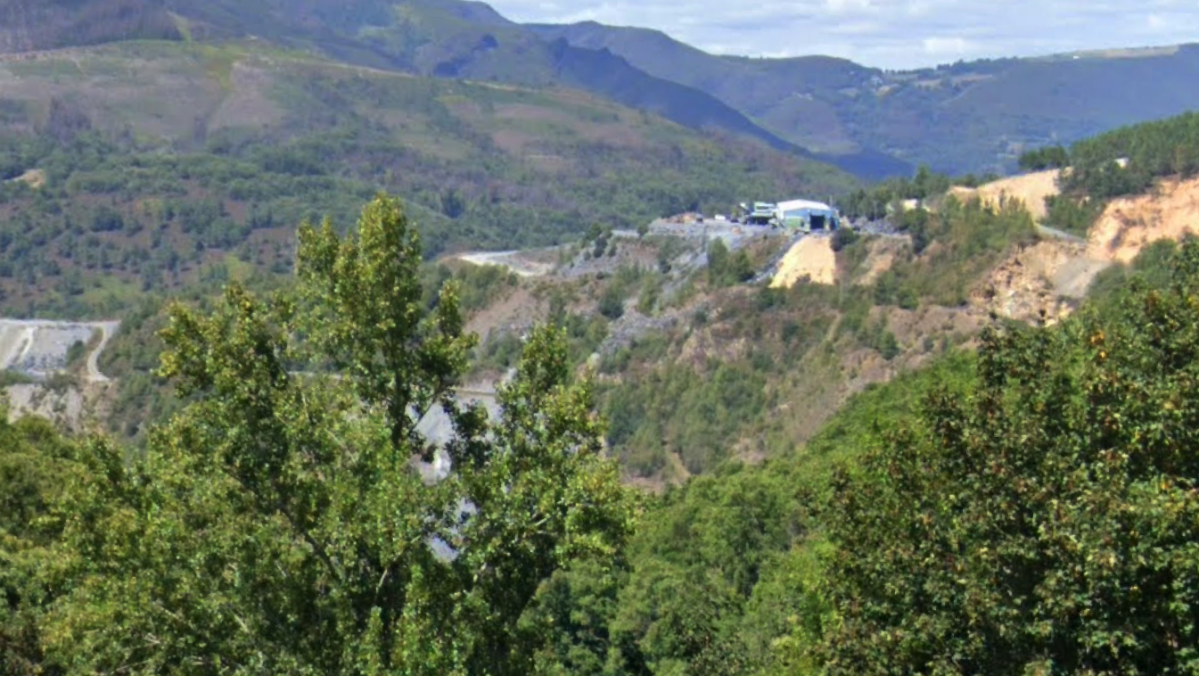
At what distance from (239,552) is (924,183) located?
116m

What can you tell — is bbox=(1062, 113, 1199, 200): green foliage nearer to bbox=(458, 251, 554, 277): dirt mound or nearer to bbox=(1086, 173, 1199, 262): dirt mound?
bbox=(1086, 173, 1199, 262): dirt mound

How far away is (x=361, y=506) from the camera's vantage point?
17.0 metres

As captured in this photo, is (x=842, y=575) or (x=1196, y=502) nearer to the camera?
(x=1196, y=502)

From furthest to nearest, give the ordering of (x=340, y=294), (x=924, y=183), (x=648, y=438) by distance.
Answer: (x=924, y=183), (x=648, y=438), (x=340, y=294)

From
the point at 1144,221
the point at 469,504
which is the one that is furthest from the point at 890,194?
the point at 469,504

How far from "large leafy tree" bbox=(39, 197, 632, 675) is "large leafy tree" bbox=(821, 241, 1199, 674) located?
9.69ft

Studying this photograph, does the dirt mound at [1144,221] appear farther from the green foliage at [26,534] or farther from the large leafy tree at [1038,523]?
the large leafy tree at [1038,523]

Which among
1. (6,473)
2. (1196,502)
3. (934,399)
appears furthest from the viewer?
(6,473)

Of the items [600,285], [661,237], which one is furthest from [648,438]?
[661,237]

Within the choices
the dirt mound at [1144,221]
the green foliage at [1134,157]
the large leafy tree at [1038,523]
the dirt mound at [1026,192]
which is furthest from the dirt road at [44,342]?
the large leafy tree at [1038,523]

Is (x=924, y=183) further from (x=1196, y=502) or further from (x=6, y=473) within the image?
(x=1196, y=502)

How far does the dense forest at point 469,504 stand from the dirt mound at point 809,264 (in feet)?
291

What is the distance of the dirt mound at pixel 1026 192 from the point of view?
111719 mm

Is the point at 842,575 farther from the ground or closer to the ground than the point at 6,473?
farther from the ground
